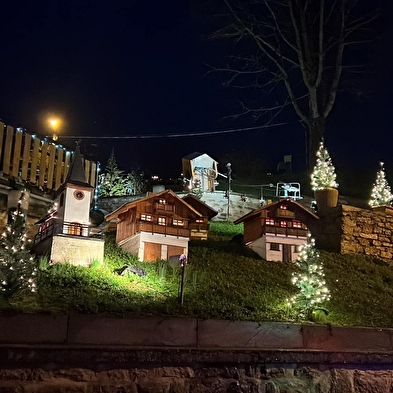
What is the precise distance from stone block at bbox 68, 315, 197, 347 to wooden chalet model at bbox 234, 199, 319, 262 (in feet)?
26.2

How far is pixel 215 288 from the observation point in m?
12.6

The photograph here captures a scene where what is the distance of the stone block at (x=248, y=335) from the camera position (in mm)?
8602

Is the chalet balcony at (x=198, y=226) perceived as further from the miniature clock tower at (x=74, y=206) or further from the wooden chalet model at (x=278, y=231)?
the miniature clock tower at (x=74, y=206)

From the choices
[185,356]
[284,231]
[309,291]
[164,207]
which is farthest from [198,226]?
[185,356]

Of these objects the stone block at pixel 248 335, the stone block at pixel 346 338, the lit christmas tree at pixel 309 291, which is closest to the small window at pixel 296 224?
the lit christmas tree at pixel 309 291

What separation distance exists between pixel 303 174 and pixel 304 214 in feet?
59.4

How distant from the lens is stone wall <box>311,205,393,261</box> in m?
17.8

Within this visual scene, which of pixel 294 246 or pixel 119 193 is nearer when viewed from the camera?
pixel 294 246

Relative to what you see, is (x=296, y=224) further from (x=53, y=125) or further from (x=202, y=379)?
(x=53, y=125)

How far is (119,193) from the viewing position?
24.5 metres

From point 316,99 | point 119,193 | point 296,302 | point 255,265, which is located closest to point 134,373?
point 296,302

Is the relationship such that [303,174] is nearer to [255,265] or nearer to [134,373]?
[255,265]

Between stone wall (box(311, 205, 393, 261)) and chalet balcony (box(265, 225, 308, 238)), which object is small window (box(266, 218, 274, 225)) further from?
stone wall (box(311, 205, 393, 261))

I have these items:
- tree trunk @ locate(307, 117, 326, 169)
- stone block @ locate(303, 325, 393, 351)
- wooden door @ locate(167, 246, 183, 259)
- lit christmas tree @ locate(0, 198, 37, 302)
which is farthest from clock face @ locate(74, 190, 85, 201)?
tree trunk @ locate(307, 117, 326, 169)
